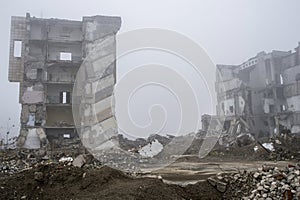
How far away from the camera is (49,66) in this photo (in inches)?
1057

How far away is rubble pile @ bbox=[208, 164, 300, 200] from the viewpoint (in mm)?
6211

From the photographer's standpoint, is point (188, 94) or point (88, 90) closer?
point (188, 94)

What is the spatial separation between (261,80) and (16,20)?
28.2 m

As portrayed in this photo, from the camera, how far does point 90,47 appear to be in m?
27.7

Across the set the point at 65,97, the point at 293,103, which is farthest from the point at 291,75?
the point at 65,97

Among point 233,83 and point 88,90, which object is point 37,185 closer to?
point 88,90

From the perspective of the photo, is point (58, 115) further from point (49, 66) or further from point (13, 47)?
point (13, 47)

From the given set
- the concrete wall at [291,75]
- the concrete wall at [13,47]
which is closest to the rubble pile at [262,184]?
the concrete wall at [13,47]

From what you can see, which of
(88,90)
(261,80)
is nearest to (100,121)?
(88,90)

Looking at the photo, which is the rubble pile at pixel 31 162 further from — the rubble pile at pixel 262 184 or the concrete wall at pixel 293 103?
the concrete wall at pixel 293 103

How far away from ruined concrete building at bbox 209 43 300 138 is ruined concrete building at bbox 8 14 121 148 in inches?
556

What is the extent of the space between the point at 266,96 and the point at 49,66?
2466 cm

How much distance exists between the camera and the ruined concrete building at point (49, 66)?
83.4 ft

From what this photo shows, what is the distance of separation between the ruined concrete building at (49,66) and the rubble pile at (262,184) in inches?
761
